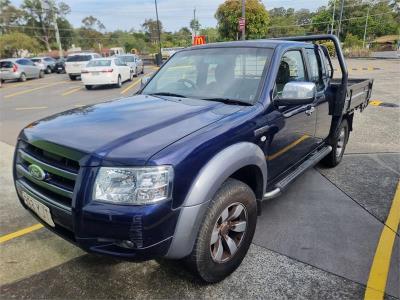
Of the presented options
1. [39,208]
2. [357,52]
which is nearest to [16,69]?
[39,208]

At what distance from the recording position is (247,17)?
35188mm

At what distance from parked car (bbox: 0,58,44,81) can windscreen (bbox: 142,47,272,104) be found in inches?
843

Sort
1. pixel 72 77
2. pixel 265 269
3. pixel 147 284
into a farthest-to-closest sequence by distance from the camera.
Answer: pixel 72 77
pixel 265 269
pixel 147 284

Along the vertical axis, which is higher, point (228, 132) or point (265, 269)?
point (228, 132)

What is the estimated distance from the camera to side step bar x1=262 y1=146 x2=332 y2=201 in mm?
3252

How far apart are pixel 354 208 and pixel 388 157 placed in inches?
88.8

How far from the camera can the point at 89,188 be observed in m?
2.13

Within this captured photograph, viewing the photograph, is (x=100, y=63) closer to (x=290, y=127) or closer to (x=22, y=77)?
(x=22, y=77)

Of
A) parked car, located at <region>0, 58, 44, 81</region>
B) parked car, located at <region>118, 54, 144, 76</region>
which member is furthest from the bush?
parked car, located at <region>0, 58, 44, 81</region>

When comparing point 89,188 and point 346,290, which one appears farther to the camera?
point 346,290

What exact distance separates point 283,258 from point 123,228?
1641 millimetres

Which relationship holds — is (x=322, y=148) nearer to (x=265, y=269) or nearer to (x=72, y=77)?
(x=265, y=269)

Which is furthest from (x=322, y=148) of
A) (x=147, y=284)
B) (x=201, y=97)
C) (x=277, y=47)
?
(x=147, y=284)

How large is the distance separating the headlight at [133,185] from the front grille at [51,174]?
23 cm
